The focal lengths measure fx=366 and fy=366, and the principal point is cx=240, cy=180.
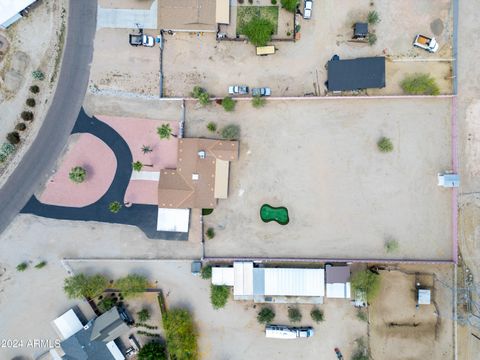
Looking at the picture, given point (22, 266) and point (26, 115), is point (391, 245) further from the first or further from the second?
point (26, 115)

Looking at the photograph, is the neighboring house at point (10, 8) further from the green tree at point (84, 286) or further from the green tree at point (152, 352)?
the green tree at point (152, 352)

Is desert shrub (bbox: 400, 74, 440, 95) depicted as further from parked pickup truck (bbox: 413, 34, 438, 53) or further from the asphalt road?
the asphalt road

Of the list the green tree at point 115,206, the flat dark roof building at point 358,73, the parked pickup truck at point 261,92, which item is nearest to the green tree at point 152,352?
the green tree at point 115,206

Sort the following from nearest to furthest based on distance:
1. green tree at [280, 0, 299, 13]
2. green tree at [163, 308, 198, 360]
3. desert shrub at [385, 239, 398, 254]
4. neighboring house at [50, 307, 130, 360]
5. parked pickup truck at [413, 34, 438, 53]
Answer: green tree at [163, 308, 198, 360]
neighboring house at [50, 307, 130, 360]
green tree at [280, 0, 299, 13]
parked pickup truck at [413, 34, 438, 53]
desert shrub at [385, 239, 398, 254]

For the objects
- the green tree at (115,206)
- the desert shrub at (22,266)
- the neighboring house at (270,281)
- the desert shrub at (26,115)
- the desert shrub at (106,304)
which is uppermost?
the desert shrub at (26,115)

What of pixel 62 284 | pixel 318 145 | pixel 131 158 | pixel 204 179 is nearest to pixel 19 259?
pixel 62 284

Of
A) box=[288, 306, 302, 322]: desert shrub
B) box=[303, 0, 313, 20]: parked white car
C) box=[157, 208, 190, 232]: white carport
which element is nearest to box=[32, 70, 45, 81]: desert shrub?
box=[157, 208, 190, 232]: white carport
